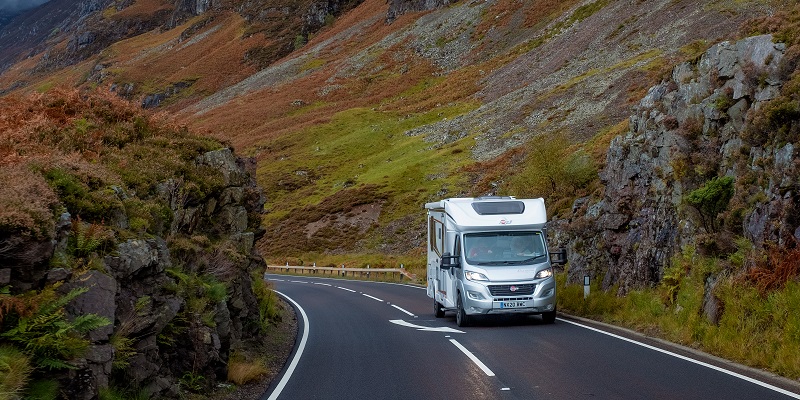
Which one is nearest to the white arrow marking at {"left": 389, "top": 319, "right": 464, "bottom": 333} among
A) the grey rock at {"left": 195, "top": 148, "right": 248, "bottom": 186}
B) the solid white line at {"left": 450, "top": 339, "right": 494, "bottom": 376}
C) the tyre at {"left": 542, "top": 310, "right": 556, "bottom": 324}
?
the solid white line at {"left": 450, "top": 339, "right": 494, "bottom": 376}

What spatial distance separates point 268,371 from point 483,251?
21.7ft

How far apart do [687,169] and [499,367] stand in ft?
24.0

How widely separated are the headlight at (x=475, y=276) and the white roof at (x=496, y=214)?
1169mm

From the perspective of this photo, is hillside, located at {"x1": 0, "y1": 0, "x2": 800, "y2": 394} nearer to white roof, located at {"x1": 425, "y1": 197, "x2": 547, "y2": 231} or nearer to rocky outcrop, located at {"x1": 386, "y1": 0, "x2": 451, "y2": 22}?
rocky outcrop, located at {"x1": 386, "y1": 0, "x2": 451, "y2": 22}

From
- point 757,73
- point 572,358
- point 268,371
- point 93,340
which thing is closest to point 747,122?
point 757,73

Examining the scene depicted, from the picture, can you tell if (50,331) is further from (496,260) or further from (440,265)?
(496,260)

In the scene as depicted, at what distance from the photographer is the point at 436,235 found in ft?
63.5

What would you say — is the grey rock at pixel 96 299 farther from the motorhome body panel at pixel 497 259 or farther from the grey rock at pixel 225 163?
the motorhome body panel at pixel 497 259

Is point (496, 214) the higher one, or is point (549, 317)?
point (496, 214)

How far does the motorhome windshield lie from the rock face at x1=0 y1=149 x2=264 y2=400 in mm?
5130

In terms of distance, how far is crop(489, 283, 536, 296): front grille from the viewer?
600 inches

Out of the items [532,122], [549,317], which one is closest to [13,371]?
[549,317]

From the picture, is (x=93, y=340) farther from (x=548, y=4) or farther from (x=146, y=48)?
(x=146, y=48)

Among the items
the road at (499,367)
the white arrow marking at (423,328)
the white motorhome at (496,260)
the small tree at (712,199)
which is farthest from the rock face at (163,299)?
the small tree at (712,199)
